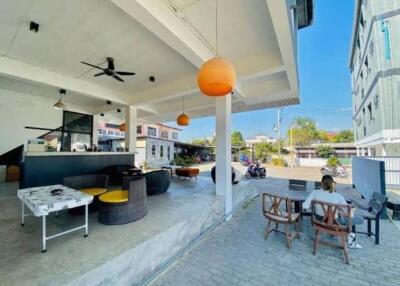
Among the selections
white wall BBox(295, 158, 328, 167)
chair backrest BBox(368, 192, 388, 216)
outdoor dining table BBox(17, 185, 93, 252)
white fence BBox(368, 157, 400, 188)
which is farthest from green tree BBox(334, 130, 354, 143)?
outdoor dining table BBox(17, 185, 93, 252)

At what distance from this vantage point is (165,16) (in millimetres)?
2627

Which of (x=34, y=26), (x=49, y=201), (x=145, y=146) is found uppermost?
(x=34, y=26)

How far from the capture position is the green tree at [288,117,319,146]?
99.0 ft

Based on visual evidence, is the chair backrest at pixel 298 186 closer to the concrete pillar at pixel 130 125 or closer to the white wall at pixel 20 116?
the concrete pillar at pixel 130 125

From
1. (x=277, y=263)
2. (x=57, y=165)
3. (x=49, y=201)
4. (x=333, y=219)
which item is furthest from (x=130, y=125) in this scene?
(x=333, y=219)

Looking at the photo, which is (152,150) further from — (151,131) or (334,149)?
(334,149)

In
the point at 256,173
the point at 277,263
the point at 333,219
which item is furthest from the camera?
the point at 256,173

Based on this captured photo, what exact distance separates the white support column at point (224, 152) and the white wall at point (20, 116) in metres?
6.16

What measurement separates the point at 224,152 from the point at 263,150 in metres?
21.0

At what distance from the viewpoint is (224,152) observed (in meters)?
4.45

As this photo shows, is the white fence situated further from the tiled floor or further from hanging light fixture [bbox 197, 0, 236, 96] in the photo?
hanging light fixture [bbox 197, 0, 236, 96]

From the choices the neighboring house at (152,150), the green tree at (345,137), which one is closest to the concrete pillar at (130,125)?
the neighboring house at (152,150)

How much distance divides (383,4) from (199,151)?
19422mm

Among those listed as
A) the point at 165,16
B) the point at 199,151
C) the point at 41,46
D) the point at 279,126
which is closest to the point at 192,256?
the point at 165,16
